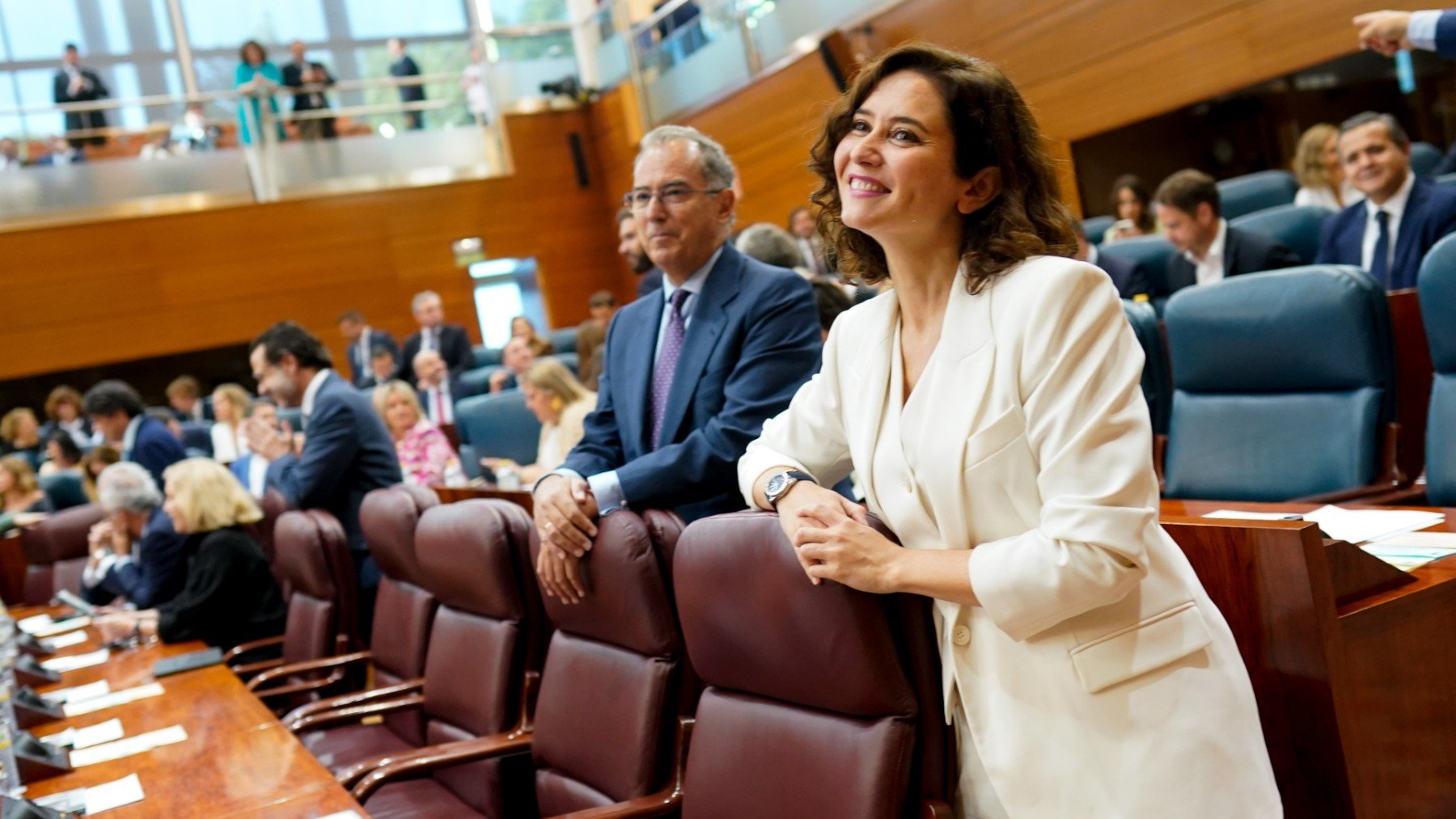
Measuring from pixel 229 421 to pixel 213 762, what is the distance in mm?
6598

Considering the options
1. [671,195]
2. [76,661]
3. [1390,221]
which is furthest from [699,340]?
[1390,221]

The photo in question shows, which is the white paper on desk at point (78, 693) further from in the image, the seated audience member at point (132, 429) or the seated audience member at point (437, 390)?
the seated audience member at point (437, 390)

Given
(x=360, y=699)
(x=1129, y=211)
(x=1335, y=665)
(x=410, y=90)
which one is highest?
(x=410, y=90)

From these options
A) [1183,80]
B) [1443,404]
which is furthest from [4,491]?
[1443,404]

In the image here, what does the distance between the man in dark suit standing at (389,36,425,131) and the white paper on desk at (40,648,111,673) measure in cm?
885

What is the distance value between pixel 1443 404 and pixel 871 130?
1.69 m

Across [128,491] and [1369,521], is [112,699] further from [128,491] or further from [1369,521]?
[1369,521]

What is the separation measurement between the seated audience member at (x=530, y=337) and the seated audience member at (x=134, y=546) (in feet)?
8.59

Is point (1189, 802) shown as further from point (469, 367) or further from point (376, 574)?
point (469, 367)

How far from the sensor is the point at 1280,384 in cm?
293

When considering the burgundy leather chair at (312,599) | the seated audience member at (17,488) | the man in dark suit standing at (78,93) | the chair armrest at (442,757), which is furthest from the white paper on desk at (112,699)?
the man in dark suit standing at (78,93)

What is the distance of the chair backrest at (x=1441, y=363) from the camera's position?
2555mm

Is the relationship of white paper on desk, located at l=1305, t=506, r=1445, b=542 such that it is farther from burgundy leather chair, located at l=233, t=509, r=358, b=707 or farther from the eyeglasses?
burgundy leather chair, located at l=233, t=509, r=358, b=707

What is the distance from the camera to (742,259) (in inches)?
102
